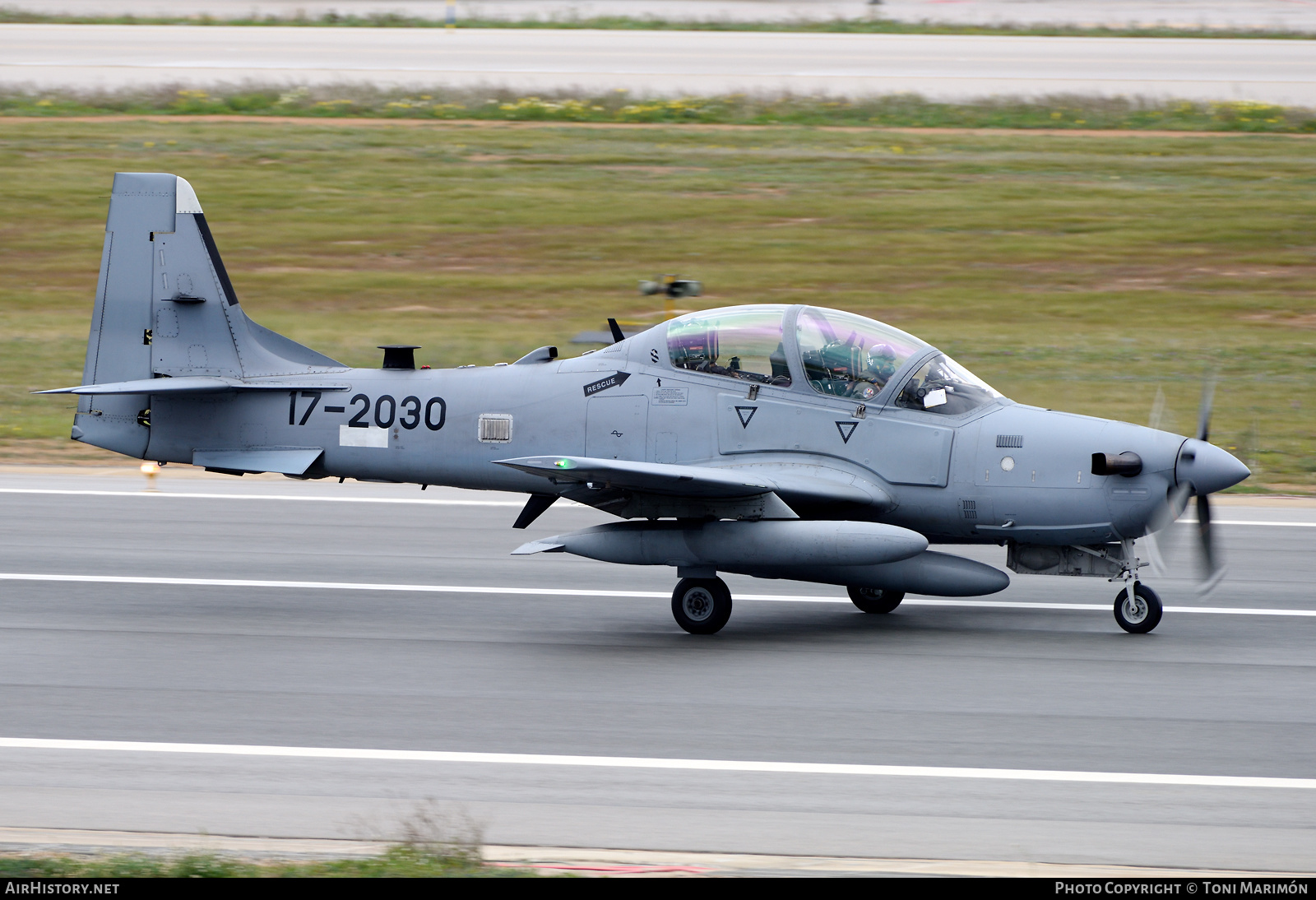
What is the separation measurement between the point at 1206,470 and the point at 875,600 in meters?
2.88

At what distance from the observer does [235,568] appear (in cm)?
1366

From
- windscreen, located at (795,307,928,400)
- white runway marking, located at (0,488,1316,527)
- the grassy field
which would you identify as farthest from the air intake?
the grassy field

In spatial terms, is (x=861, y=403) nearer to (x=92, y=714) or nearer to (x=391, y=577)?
(x=391, y=577)

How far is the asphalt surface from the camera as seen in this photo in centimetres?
3719

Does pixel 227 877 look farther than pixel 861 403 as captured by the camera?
No

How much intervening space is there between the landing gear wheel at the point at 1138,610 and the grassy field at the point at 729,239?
8.29m

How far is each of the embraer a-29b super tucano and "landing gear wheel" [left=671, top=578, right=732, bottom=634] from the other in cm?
2

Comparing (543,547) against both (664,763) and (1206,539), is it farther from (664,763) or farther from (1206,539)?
(1206,539)

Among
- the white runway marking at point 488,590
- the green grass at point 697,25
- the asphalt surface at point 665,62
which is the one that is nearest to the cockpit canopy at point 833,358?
the white runway marking at point 488,590

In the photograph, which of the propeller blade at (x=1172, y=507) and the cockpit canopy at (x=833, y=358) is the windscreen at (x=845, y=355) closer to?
the cockpit canopy at (x=833, y=358)

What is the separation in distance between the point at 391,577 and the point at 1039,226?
1908 cm

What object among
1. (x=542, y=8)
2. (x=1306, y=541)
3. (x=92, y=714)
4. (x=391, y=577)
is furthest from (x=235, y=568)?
(x=542, y=8)

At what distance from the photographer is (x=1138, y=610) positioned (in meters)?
11.3

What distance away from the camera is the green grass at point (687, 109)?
34.5 metres
